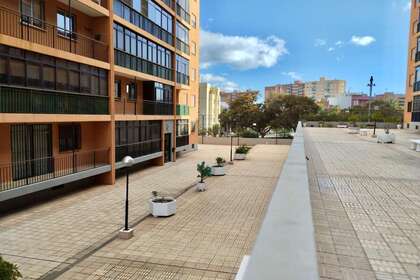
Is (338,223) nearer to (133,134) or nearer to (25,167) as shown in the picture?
(25,167)

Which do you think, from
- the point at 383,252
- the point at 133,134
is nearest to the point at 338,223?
the point at 383,252

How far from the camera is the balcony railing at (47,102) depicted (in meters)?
11.0

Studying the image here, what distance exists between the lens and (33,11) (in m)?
13.0

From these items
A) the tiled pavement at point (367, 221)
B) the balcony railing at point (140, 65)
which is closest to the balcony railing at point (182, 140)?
the balcony railing at point (140, 65)

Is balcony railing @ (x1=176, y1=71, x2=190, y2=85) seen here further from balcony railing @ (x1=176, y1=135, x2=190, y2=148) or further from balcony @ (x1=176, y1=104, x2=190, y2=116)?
balcony railing @ (x1=176, y1=135, x2=190, y2=148)

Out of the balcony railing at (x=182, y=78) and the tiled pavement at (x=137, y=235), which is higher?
the balcony railing at (x=182, y=78)

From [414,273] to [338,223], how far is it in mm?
2008

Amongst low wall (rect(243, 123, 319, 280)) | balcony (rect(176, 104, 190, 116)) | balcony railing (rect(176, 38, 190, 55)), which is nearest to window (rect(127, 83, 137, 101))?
balcony (rect(176, 104, 190, 116))

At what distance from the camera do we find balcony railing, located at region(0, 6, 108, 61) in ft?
38.5

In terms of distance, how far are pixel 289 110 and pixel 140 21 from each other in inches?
1432

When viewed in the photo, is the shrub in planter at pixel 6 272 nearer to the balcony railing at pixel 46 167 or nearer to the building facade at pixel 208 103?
the balcony railing at pixel 46 167

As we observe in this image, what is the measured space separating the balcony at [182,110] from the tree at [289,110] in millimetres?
25071

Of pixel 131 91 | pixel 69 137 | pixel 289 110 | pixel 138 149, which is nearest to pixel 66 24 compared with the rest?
pixel 69 137

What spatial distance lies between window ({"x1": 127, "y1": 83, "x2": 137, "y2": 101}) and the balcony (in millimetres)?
5968
